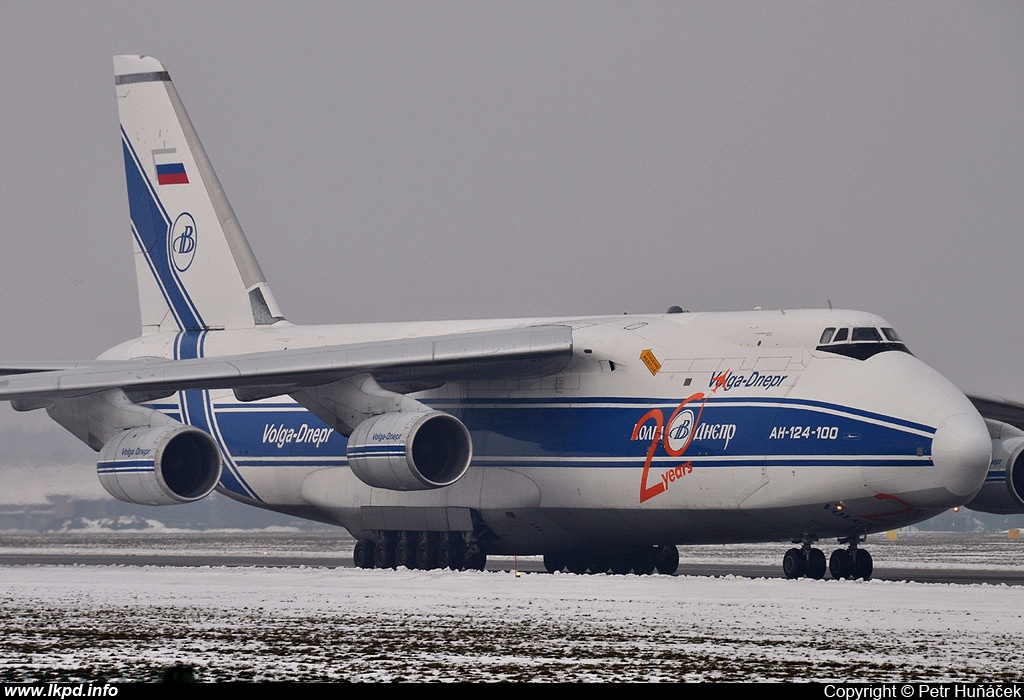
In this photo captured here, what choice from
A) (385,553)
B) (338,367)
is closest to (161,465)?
(338,367)

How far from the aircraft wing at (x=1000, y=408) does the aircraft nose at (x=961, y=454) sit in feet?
16.4

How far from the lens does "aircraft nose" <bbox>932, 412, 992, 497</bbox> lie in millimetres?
18375

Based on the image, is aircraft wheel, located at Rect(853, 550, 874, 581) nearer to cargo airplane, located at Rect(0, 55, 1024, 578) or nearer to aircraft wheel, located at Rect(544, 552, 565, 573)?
cargo airplane, located at Rect(0, 55, 1024, 578)

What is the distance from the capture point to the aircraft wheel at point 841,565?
803 inches

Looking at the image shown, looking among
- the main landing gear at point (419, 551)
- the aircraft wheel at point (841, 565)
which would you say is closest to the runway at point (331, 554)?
the aircraft wheel at point (841, 565)

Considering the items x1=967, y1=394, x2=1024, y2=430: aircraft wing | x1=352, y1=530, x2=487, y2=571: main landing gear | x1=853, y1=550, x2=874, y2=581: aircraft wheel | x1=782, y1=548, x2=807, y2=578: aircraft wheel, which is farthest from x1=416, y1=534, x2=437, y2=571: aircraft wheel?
x1=967, y1=394, x2=1024, y2=430: aircraft wing

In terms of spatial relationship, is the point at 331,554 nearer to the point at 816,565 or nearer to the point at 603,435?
the point at 603,435

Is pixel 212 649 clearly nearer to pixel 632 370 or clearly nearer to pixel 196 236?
pixel 632 370

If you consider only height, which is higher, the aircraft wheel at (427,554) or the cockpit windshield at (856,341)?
the cockpit windshield at (856,341)

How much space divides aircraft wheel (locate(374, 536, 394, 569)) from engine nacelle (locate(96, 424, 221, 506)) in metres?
3.33

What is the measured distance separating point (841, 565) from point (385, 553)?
7.16m

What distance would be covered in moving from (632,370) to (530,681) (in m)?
11.0

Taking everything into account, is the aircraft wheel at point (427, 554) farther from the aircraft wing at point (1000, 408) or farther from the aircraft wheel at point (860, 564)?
the aircraft wing at point (1000, 408)

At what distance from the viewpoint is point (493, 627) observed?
1367cm
